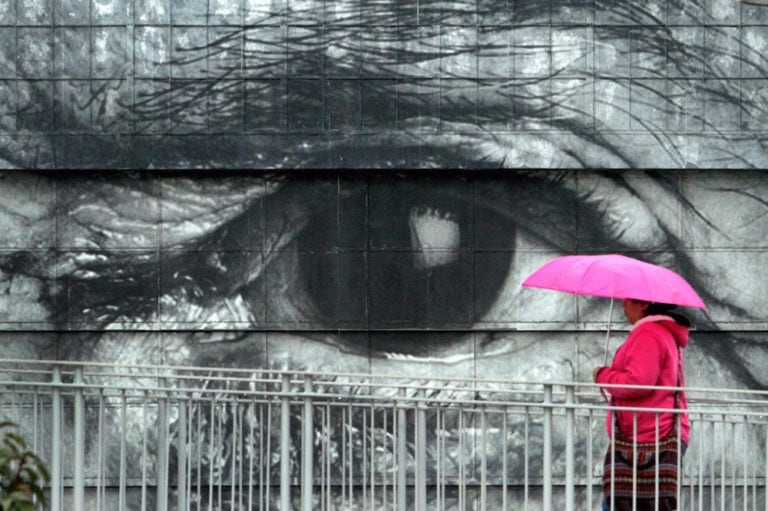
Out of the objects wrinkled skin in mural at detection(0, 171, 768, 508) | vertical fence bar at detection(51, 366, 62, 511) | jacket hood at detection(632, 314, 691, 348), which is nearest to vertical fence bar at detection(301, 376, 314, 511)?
vertical fence bar at detection(51, 366, 62, 511)

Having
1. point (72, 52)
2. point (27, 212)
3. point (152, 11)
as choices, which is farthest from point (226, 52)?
point (27, 212)

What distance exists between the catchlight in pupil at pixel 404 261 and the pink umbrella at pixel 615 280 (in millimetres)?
4106

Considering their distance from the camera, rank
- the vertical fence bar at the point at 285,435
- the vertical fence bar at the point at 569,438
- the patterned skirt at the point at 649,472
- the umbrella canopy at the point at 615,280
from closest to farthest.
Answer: the vertical fence bar at the point at 569,438
the patterned skirt at the point at 649,472
the umbrella canopy at the point at 615,280
the vertical fence bar at the point at 285,435

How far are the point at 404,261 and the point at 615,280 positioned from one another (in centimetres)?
471

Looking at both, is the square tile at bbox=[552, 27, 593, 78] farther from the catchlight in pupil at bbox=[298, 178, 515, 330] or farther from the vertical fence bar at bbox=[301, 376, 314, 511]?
the vertical fence bar at bbox=[301, 376, 314, 511]

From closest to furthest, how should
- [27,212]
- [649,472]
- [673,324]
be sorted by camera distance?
[649,472] < [673,324] < [27,212]

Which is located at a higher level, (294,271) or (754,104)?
(754,104)

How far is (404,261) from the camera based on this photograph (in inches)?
561

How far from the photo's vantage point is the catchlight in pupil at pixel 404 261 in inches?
560

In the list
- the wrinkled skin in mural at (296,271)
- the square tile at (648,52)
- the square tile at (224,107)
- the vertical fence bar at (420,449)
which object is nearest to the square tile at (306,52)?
the square tile at (224,107)

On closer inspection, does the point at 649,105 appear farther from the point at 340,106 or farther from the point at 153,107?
the point at 153,107

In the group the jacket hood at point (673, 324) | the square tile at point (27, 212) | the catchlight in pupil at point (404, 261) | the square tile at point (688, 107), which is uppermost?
the square tile at point (688, 107)

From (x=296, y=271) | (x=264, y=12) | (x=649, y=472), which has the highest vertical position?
(x=264, y=12)

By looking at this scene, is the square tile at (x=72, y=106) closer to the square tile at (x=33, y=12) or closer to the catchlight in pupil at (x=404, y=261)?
the square tile at (x=33, y=12)
